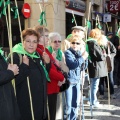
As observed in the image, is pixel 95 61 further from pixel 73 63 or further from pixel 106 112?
pixel 73 63

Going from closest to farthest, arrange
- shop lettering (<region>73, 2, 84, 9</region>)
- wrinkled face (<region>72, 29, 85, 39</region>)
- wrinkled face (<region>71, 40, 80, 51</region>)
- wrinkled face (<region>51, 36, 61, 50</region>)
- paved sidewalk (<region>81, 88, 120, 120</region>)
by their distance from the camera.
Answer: wrinkled face (<region>51, 36, 61, 50</region>) → wrinkled face (<region>71, 40, 80, 51</region>) → wrinkled face (<region>72, 29, 85, 39</region>) → paved sidewalk (<region>81, 88, 120, 120</region>) → shop lettering (<region>73, 2, 84, 9</region>)

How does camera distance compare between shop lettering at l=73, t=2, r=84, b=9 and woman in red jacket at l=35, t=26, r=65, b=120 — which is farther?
shop lettering at l=73, t=2, r=84, b=9

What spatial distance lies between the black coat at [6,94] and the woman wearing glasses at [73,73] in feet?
7.17

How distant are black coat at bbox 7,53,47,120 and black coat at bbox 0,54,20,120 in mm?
448

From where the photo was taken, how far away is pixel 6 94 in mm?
3441

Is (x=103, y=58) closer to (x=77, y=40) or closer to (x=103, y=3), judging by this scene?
(x=77, y=40)

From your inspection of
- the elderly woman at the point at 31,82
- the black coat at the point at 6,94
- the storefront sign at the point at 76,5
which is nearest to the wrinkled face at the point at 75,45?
the elderly woman at the point at 31,82

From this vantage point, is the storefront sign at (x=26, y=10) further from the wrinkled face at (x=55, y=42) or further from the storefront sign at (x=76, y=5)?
the wrinkled face at (x=55, y=42)

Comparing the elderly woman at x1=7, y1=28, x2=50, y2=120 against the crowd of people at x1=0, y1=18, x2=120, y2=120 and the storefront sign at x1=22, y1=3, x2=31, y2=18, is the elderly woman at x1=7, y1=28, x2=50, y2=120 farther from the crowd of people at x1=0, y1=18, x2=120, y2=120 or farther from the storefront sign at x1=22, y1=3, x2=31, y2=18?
the storefront sign at x1=22, y1=3, x2=31, y2=18

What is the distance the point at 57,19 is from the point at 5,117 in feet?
31.0

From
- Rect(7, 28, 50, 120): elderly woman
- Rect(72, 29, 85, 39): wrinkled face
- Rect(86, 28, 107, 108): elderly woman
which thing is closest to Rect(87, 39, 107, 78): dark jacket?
Rect(86, 28, 107, 108): elderly woman

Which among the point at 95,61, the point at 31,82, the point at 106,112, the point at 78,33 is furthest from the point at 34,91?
the point at 95,61

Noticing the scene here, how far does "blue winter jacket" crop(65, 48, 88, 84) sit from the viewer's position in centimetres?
560

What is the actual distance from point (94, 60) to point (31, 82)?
12.6 feet
